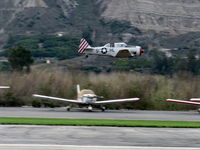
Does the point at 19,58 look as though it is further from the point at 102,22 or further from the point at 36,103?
the point at 102,22

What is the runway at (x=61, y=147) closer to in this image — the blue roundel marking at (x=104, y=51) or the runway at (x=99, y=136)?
the runway at (x=99, y=136)

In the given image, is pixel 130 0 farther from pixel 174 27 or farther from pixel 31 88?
pixel 31 88

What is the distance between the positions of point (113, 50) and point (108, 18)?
74.5m

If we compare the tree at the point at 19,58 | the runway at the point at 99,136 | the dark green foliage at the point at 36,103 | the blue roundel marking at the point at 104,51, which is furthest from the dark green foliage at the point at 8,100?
the tree at the point at 19,58

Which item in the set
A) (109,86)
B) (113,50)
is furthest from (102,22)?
(113,50)

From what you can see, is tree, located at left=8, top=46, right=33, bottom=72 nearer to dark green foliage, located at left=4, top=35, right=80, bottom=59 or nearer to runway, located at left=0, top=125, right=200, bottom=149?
dark green foliage, located at left=4, top=35, right=80, bottom=59

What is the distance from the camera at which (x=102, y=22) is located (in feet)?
322

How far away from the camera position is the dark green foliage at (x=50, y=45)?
65.0 metres

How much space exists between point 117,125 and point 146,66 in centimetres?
3401

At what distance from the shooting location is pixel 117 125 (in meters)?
20.7

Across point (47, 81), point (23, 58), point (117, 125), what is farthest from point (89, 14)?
point (117, 125)

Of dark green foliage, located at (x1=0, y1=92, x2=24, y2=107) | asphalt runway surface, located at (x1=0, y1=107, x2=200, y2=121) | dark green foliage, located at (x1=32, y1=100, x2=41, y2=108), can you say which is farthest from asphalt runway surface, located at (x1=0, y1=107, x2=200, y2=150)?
dark green foliage, located at (x1=0, y1=92, x2=24, y2=107)

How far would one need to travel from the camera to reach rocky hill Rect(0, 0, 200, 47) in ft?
308

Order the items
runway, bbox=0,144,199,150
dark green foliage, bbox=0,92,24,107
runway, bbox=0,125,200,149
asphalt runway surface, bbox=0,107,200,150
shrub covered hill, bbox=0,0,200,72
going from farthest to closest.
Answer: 1. shrub covered hill, bbox=0,0,200,72
2. dark green foliage, bbox=0,92,24,107
3. runway, bbox=0,125,200,149
4. asphalt runway surface, bbox=0,107,200,150
5. runway, bbox=0,144,199,150
